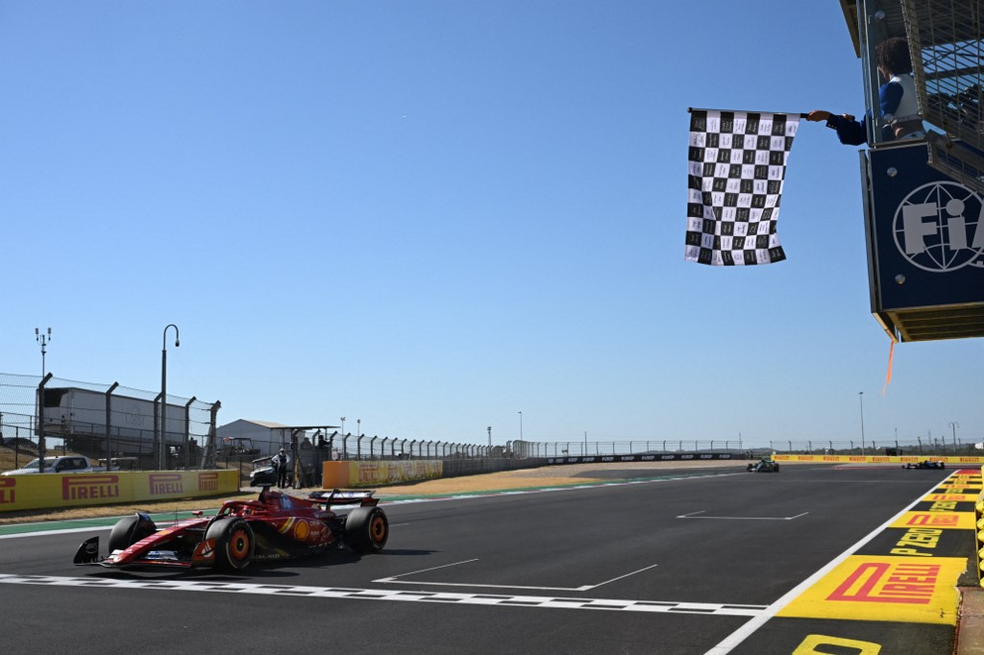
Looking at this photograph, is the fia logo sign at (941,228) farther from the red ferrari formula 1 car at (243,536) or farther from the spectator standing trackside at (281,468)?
the spectator standing trackside at (281,468)

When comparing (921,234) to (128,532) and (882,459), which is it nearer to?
(128,532)

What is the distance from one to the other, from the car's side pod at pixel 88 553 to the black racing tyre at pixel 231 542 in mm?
1859

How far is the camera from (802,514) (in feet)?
63.4

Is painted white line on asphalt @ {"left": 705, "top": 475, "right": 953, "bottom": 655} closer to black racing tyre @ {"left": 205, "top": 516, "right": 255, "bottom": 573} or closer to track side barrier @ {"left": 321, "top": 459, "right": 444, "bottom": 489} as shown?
black racing tyre @ {"left": 205, "top": 516, "right": 255, "bottom": 573}

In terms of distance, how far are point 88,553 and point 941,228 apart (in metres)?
10.3

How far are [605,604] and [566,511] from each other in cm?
1324

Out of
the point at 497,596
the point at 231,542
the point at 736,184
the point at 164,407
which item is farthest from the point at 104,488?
the point at 736,184

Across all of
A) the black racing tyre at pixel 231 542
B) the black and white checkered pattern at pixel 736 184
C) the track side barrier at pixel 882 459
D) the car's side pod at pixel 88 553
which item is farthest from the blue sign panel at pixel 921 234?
the track side barrier at pixel 882 459

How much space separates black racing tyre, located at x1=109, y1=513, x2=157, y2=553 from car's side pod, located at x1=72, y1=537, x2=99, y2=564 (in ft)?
1.17

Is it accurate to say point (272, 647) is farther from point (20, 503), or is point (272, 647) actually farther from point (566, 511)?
point (20, 503)

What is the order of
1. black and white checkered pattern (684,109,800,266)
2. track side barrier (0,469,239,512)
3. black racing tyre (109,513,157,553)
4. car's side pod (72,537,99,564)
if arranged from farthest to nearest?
track side barrier (0,469,239,512), car's side pod (72,537,99,564), black racing tyre (109,513,157,553), black and white checkered pattern (684,109,800,266)

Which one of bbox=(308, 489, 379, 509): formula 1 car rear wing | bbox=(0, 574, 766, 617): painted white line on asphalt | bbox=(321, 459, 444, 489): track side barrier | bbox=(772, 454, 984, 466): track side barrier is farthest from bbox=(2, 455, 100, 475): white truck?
bbox=(772, 454, 984, 466): track side barrier

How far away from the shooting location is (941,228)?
5.21m

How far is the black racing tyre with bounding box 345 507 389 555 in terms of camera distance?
42.1 ft
